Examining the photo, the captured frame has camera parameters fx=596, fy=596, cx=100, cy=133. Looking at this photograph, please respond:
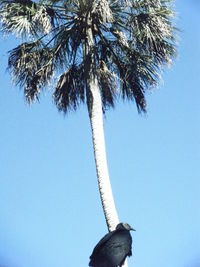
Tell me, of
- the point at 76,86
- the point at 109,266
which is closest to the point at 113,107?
the point at 76,86

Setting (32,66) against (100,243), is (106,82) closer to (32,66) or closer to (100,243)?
(32,66)

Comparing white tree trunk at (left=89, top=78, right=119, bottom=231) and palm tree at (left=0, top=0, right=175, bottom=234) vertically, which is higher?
palm tree at (left=0, top=0, right=175, bottom=234)

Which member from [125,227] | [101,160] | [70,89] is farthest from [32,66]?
[125,227]

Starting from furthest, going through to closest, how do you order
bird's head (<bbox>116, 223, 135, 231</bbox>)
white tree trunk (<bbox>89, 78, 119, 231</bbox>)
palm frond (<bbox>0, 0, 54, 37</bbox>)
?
palm frond (<bbox>0, 0, 54, 37</bbox>), white tree trunk (<bbox>89, 78, 119, 231</bbox>), bird's head (<bbox>116, 223, 135, 231</bbox>)

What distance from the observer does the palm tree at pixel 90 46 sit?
12195 mm

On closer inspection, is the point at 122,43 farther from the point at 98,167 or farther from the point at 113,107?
the point at 98,167

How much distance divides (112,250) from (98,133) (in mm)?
3144

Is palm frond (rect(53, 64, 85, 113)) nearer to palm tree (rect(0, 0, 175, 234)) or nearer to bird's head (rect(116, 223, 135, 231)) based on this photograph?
palm tree (rect(0, 0, 175, 234))

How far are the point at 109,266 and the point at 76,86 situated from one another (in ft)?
16.8

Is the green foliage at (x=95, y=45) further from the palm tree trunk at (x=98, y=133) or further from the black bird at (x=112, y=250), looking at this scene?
the black bird at (x=112, y=250)

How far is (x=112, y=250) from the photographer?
8562 mm

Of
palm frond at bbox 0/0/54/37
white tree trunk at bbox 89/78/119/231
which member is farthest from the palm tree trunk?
palm frond at bbox 0/0/54/37

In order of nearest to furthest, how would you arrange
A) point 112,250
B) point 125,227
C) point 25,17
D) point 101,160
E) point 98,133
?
1. point 112,250
2. point 125,227
3. point 101,160
4. point 98,133
5. point 25,17

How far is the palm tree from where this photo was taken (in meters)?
12.2
